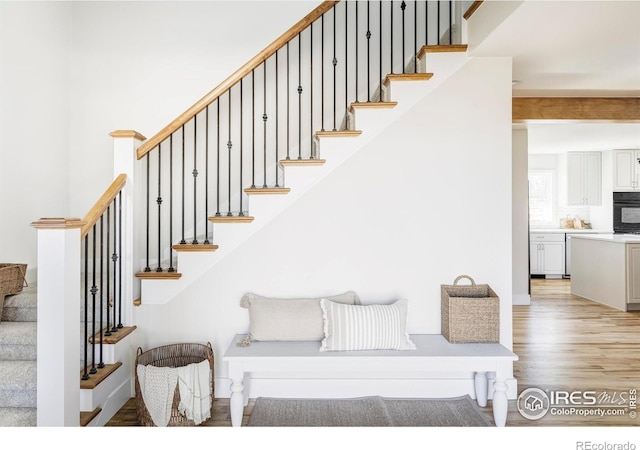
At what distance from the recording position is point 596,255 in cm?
620

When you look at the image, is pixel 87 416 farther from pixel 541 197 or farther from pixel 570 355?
pixel 541 197

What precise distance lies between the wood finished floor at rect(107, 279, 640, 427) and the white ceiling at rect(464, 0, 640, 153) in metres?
2.29

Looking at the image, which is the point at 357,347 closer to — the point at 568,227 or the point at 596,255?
the point at 596,255

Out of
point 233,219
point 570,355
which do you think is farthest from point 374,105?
point 570,355

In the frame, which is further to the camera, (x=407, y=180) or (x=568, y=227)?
(x=568, y=227)

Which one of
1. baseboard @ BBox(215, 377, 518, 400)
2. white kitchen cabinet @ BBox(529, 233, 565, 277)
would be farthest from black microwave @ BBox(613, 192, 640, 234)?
baseboard @ BBox(215, 377, 518, 400)

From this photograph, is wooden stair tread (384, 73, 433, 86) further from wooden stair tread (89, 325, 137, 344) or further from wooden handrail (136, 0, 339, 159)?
wooden stair tread (89, 325, 137, 344)

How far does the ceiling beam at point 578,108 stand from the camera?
4641 mm

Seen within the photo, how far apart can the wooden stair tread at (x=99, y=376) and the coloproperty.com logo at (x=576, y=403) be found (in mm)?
2609

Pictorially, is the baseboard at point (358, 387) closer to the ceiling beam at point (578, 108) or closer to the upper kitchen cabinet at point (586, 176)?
the ceiling beam at point (578, 108)

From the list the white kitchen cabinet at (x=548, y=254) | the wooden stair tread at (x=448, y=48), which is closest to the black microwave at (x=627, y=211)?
the white kitchen cabinet at (x=548, y=254)

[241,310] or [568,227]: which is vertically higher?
[568,227]

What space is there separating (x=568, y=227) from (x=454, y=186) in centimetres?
697

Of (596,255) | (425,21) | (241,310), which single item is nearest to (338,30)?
(425,21)
